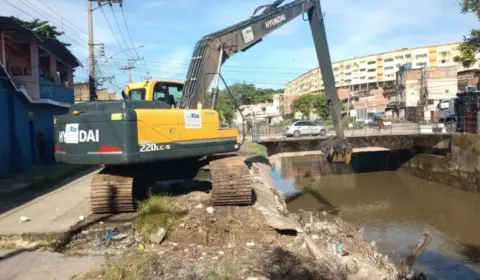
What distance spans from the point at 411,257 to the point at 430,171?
68.4 ft

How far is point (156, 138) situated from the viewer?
27.1ft

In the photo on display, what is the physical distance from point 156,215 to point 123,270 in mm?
2186

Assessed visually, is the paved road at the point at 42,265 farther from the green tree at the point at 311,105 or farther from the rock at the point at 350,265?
the green tree at the point at 311,105

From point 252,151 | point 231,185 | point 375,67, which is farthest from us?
point 375,67

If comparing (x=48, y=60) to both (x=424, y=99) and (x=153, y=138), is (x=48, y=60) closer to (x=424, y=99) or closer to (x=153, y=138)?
(x=153, y=138)

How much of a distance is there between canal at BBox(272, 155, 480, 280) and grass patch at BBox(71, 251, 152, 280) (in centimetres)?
846

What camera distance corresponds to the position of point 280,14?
13.4 meters

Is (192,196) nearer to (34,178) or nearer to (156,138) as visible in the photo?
(156,138)

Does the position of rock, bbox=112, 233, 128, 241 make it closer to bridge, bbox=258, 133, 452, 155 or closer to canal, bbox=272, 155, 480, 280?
canal, bbox=272, 155, 480, 280

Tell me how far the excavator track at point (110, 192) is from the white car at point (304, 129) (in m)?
29.0

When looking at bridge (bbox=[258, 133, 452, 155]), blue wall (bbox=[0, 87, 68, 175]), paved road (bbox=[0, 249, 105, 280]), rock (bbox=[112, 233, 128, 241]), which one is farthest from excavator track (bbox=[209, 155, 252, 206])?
bridge (bbox=[258, 133, 452, 155])

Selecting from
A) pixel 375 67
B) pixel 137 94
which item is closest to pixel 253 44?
pixel 137 94

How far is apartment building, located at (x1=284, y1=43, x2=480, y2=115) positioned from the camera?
11019 cm

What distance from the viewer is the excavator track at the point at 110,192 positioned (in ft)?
28.9
